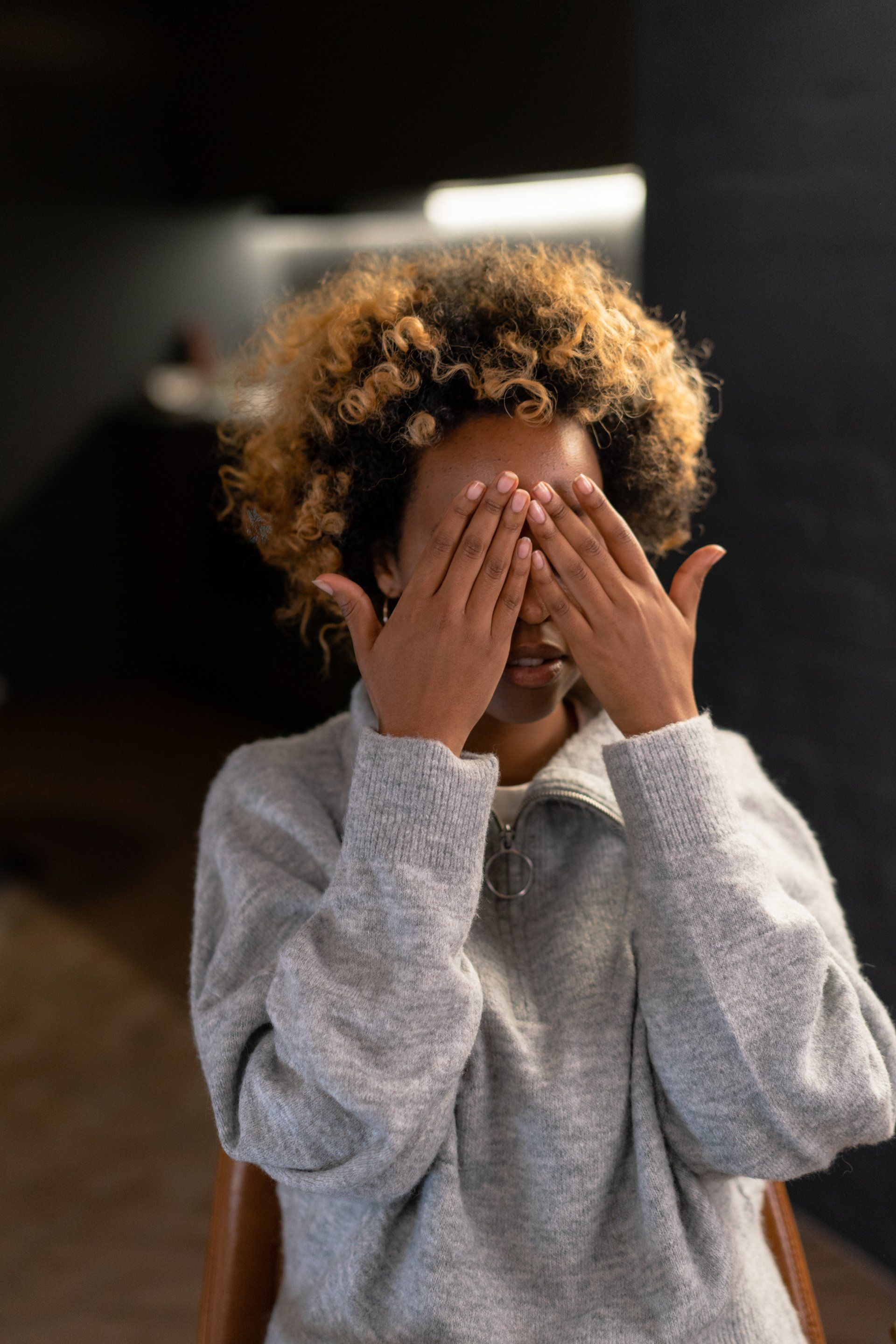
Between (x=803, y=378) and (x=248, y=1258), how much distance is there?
1314mm

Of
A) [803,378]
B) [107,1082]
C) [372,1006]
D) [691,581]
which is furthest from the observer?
[107,1082]

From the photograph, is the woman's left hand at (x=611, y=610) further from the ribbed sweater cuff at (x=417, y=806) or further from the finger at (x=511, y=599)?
the ribbed sweater cuff at (x=417, y=806)

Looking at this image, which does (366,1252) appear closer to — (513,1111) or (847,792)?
(513,1111)

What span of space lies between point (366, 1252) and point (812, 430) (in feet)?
4.03

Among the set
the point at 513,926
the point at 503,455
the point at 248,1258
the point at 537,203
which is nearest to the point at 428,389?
the point at 503,455

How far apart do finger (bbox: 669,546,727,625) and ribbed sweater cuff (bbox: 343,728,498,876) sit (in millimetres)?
218

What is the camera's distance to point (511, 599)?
0.90 meters

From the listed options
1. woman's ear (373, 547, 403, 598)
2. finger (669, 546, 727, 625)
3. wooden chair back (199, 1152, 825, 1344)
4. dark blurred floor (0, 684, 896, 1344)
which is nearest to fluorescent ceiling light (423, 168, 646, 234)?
Answer: dark blurred floor (0, 684, 896, 1344)

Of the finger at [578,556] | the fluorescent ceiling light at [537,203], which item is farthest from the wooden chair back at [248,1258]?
the fluorescent ceiling light at [537,203]

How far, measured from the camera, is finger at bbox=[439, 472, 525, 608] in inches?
34.6

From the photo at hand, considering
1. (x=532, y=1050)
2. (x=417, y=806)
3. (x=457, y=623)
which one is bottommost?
(x=532, y=1050)

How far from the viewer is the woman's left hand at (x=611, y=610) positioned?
88 centimetres

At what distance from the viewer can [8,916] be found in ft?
9.70

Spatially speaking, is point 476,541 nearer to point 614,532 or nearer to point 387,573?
point 614,532
